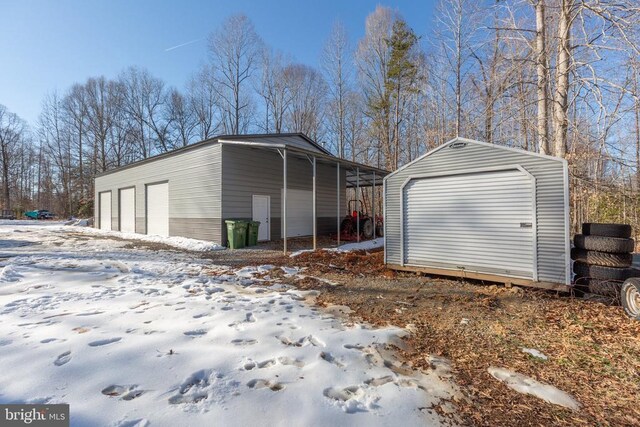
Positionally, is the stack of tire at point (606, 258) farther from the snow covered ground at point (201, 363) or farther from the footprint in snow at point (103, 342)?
the footprint in snow at point (103, 342)

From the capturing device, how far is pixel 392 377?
7.96 feet

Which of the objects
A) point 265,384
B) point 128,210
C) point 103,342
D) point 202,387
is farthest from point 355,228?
point 128,210

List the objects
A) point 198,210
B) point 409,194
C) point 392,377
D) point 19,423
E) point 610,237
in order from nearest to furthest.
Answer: point 19,423 < point 392,377 < point 610,237 < point 409,194 < point 198,210

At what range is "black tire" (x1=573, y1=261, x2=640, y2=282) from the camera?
4.38 meters

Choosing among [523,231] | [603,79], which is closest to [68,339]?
[523,231]

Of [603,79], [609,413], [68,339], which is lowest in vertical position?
[609,413]

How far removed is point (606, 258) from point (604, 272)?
22 cm

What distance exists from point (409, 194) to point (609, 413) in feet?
16.0

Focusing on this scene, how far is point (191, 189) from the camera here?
459 inches

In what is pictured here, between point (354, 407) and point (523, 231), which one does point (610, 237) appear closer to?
point (523, 231)

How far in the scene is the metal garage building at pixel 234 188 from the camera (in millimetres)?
10547

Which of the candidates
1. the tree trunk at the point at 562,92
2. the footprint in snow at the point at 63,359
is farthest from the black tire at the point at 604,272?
the footprint in snow at the point at 63,359

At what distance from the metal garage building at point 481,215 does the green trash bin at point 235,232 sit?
5547 mm

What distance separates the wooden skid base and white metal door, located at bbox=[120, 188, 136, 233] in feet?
47.0
